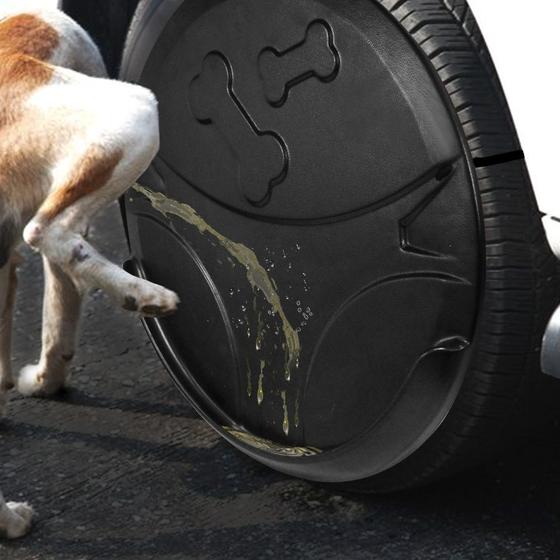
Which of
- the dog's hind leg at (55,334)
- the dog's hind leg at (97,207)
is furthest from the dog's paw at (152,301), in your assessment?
the dog's hind leg at (55,334)

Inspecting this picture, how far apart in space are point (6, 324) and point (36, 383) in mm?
289

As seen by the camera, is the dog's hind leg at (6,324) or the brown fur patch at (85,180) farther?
the dog's hind leg at (6,324)

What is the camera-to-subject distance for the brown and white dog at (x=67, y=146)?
273cm

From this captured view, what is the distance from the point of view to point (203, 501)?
333 cm

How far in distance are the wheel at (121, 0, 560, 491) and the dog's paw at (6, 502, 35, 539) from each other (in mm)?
547

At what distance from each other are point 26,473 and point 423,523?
3.69ft

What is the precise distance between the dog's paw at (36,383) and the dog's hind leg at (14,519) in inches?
28.8

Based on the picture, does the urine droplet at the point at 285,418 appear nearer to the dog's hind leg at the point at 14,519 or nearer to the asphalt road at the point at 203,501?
the asphalt road at the point at 203,501

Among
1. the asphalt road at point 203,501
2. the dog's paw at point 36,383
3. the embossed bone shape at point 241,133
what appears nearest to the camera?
the embossed bone shape at point 241,133

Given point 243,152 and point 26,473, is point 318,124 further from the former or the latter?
point 26,473

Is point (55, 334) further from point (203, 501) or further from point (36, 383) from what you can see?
point (203, 501)

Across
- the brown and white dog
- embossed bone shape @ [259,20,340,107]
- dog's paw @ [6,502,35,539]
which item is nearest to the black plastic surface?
embossed bone shape @ [259,20,340,107]

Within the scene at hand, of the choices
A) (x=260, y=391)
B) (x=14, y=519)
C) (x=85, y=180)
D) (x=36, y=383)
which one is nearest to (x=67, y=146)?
(x=85, y=180)

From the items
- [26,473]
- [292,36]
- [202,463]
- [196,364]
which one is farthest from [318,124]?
[26,473]
